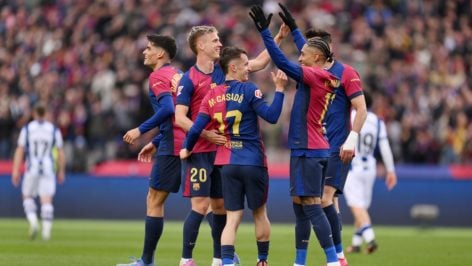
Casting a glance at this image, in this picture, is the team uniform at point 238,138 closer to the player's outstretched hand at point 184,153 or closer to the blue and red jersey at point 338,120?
the player's outstretched hand at point 184,153

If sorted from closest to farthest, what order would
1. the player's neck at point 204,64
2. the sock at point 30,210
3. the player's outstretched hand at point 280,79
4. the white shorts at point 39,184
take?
the player's outstretched hand at point 280,79, the player's neck at point 204,64, the sock at point 30,210, the white shorts at point 39,184

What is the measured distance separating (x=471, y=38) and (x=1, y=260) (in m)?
18.4

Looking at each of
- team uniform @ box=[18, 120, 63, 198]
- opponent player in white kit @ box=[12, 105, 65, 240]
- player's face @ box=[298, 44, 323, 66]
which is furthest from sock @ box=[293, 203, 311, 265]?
team uniform @ box=[18, 120, 63, 198]

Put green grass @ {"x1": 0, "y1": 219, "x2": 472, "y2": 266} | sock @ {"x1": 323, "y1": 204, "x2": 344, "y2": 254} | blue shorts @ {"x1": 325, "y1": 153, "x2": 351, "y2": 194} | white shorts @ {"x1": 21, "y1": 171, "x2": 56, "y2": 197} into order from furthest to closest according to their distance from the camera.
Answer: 1. white shorts @ {"x1": 21, "y1": 171, "x2": 56, "y2": 197}
2. green grass @ {"x1": 0, "y1": 219, "x2": 472, "y2": 266}
3. blue shorts @ {"x1": 325, "y1": 153, "x2": 351, "y2": 194}
4. sock @ {"x1": 323, "y1": 204, "x2": 344, "y2": 254}

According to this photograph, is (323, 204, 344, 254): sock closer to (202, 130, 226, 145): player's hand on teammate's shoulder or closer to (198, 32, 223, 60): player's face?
(202, 130, 226, 145): player's hand on teammate's shoulder

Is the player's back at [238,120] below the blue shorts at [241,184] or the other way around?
the other way around

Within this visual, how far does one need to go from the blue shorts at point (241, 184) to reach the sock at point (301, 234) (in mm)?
455

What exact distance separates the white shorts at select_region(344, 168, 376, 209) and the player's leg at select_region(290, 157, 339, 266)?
6198mm

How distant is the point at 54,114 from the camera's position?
3105cm

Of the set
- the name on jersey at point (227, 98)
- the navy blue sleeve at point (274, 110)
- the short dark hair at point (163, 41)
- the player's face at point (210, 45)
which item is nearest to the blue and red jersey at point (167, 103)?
the short dark hair at point (163, 41)

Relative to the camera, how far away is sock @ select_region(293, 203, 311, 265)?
43.6 ft

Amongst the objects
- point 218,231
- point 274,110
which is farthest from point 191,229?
point 274,110

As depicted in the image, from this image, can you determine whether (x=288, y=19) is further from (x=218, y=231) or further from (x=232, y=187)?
(x=218, y=231)

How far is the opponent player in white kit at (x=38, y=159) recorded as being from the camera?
2205 centimetres
